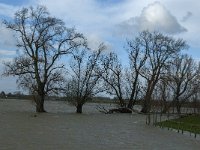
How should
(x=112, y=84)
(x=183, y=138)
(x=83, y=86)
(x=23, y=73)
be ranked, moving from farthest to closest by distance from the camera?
(x=112, y=84) < (x=83, y=86) < (x=23, y=73) < (x=183, y=138)

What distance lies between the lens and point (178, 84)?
304 feet

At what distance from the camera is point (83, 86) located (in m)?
82.3

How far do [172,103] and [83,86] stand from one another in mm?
17468

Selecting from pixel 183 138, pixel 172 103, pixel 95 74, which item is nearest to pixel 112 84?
pixel 95 74

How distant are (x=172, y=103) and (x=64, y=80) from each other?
2271 centimetres

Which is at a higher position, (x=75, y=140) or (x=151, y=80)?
(x=151, y=80)

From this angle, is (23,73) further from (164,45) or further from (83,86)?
(164,45)

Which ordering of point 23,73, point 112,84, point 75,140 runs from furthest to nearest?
point 112,84 → point 23,73 → point 75,140

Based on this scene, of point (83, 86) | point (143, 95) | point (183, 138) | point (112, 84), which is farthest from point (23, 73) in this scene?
point (183, 138)

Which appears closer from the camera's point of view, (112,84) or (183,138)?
(183,138)

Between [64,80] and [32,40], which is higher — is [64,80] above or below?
below

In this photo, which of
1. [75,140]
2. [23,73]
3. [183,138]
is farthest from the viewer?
[23,73]

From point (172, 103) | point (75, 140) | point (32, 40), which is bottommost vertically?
point (75, 140)

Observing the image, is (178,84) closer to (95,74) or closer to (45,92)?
(95,74)
